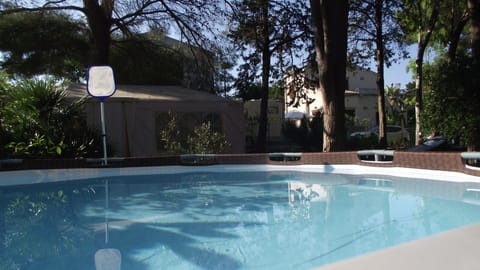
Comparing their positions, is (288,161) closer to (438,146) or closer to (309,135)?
(438,146)

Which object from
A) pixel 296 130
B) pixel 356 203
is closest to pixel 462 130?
pixel 356 203

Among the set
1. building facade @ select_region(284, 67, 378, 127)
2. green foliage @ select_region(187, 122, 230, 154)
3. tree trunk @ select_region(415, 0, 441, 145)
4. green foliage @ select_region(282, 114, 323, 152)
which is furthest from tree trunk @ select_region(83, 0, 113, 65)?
Result: tree trunk @ select_region(415, 0, 441, 145)

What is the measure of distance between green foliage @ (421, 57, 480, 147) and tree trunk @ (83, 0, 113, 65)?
1255 centimetres

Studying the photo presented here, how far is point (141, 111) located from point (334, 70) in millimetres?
7447

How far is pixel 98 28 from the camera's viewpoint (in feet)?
54.3

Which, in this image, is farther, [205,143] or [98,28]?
[98,28]

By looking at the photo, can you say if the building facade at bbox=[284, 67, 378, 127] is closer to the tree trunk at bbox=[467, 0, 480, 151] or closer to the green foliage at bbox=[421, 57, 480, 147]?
the tree trunk at bbox=[467, 0, 480, 151]

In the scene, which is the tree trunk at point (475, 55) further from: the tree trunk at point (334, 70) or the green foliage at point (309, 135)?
the green foliage at point (309, 135)

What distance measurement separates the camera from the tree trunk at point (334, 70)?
450 inches

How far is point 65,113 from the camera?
37.4ft

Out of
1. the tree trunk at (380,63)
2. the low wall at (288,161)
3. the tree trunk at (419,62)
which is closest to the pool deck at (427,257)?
the low wall at (288,161)

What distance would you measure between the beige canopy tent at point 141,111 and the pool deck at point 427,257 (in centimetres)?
1190

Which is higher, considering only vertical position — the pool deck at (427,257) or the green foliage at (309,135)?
the green foliage at (309,135)

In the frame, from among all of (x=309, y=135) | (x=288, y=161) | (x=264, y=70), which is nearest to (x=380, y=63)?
(x=309, y=135)
